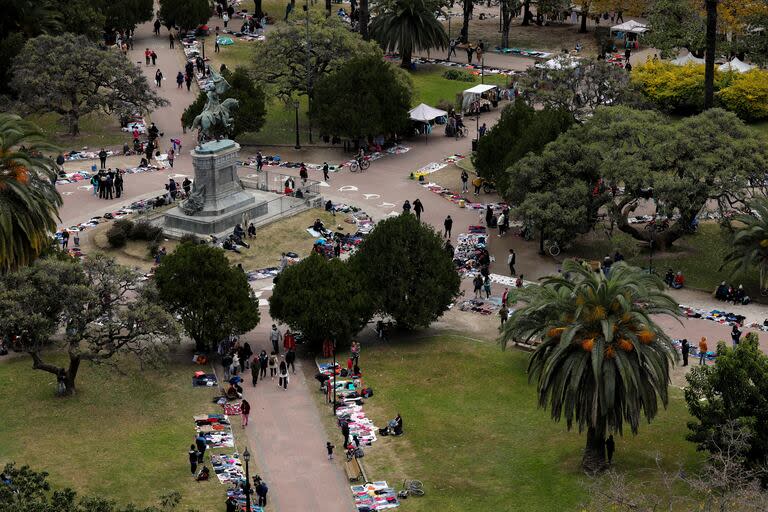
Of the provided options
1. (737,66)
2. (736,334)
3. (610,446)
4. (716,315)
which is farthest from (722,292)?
(737,66)

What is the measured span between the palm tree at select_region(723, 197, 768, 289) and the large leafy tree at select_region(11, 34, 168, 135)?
1763 inches

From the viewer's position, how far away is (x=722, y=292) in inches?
3088

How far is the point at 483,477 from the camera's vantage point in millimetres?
61281

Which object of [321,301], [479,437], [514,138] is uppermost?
[514,138]

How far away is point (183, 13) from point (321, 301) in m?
64.2

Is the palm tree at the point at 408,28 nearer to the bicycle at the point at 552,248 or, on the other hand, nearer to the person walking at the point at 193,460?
the bicycle at the point at 552,248

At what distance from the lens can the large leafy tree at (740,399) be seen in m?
56.9

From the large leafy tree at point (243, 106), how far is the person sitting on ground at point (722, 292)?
36352 mm

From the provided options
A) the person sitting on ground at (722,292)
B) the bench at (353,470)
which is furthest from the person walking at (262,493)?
the person sitting on ground at (722,292)

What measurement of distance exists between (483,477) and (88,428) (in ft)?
55.7

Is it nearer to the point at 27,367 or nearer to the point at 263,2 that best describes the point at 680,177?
Result: the point at 27,367

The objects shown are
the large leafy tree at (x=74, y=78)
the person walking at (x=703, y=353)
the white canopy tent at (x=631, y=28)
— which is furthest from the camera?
the white canopy tent at (x=631, y=28)

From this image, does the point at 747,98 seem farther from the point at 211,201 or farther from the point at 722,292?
the point at 211,201

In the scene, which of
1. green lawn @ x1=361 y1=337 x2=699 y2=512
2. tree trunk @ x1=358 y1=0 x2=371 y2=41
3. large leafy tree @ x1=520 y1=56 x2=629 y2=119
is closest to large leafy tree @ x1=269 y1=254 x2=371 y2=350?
green lawn @ x1=361 y1=337 x2=699 y2=512
